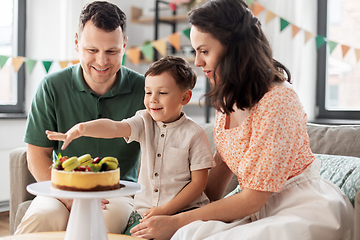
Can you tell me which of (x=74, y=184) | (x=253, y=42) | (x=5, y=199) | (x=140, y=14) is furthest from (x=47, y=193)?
(x=140, y=14)

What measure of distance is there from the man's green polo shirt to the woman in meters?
0.58

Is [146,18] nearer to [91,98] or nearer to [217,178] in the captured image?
[91,98]

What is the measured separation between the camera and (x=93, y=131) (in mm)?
1250

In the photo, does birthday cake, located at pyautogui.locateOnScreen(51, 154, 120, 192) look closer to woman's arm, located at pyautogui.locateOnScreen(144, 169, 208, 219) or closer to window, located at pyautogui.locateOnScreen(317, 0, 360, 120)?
woman's arm, located at pyautogui.locateOnScreen(144, 169, 208, 219)

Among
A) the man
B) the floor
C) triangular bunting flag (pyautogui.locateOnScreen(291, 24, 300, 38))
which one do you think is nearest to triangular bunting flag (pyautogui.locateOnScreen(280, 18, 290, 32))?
triangular bunting flag (pyautogui.locateOnScreen(291, 24, 300, 38))

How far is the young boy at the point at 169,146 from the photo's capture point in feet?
4.74

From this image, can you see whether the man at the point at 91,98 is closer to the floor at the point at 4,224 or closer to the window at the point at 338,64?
the floor at the point at 4,224

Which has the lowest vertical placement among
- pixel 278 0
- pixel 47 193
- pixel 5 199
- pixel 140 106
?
pixel 5 199

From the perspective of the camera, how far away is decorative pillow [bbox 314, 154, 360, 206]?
1423 mm

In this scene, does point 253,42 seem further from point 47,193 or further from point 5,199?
point 5,199

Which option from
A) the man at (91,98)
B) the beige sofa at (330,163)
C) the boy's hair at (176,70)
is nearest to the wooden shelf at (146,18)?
the beige sofa at (330,163)

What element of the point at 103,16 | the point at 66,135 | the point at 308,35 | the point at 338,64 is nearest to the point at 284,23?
the point at 308,35

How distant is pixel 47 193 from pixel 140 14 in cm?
380

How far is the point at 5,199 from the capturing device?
353cm
